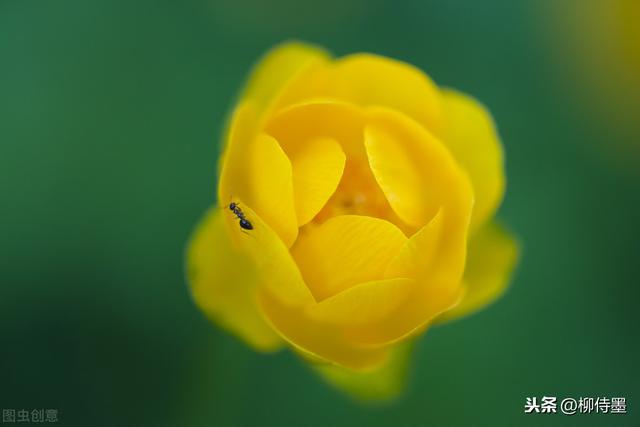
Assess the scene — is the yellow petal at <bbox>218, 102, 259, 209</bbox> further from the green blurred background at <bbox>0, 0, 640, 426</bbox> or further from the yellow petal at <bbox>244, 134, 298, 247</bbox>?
the green blurred background at <bbox>0, 0, 640, 426</bbox>

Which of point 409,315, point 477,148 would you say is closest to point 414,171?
point 477,148

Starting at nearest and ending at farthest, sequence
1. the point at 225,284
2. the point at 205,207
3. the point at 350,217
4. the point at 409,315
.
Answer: the point at 350,217
the point at 409,315
the point at 225,284
the point at 205,207

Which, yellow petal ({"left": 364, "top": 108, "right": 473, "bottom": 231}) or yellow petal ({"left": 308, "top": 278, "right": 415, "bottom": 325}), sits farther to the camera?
yellow petal ({"left": 364, "top": 108, "right": 473, "bottom": 231})

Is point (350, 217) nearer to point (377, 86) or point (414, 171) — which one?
point (414, 171)

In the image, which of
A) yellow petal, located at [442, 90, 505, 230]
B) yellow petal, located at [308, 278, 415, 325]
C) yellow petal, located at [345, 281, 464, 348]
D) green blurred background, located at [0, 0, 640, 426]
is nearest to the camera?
yellow petal, located at [308, 278, 415, 325]

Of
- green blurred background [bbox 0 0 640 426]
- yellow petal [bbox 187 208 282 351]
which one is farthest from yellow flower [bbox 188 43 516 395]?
green blurred background [bbox 0 0 640 426]

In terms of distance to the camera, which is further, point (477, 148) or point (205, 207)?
point (205, 207)

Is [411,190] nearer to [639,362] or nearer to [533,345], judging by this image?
[533,345]
